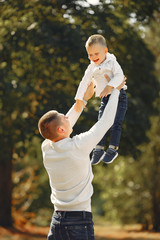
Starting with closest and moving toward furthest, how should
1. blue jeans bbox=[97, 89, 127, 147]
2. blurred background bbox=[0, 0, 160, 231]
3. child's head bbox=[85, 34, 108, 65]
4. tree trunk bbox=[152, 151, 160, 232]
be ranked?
child's head bbox=[85, 34, 108, 65], blue jeans bbox=[97, 89, 127, 147], blurred background bbox=[0, 0, 160, 231], tree trunk bbox=[152, 151, 160, 232]

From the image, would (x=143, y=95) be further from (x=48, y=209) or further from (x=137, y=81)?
(x=48, y=209)

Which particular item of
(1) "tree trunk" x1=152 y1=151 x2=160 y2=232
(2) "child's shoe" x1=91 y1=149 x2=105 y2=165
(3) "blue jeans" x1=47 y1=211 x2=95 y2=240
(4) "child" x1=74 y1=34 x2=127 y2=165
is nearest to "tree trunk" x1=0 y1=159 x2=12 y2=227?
(1) "tree trunk" x1=152 y1=151 x2=160 y2=232

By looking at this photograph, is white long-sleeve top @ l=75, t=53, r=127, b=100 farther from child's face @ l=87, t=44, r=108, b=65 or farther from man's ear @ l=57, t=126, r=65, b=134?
man's ear @ l=57, t=126, r=65, b=134

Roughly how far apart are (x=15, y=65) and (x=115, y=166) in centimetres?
642

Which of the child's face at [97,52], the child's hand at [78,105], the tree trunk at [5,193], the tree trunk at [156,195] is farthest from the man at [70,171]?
the tree trunk at [156,195]

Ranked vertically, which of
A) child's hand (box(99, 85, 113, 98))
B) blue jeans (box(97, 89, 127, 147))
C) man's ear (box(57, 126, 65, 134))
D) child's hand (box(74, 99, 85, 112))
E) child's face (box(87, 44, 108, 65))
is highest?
child's face (box(87, 44, 108, 65))

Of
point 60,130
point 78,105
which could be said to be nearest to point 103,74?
point 78,105

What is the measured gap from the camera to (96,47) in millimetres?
3516

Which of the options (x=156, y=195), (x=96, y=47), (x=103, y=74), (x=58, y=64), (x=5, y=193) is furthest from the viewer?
(x=156, y=195)

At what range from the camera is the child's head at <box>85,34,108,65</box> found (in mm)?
3504

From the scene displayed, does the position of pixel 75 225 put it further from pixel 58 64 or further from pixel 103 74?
pixel 58 64

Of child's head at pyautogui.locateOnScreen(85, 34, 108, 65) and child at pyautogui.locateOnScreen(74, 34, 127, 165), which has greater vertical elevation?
child's head at pyautogui.locateOnScreen(85, 34, 108, 65)

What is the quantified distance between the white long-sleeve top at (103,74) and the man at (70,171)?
0.21 metres

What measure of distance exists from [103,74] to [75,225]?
1.40m
